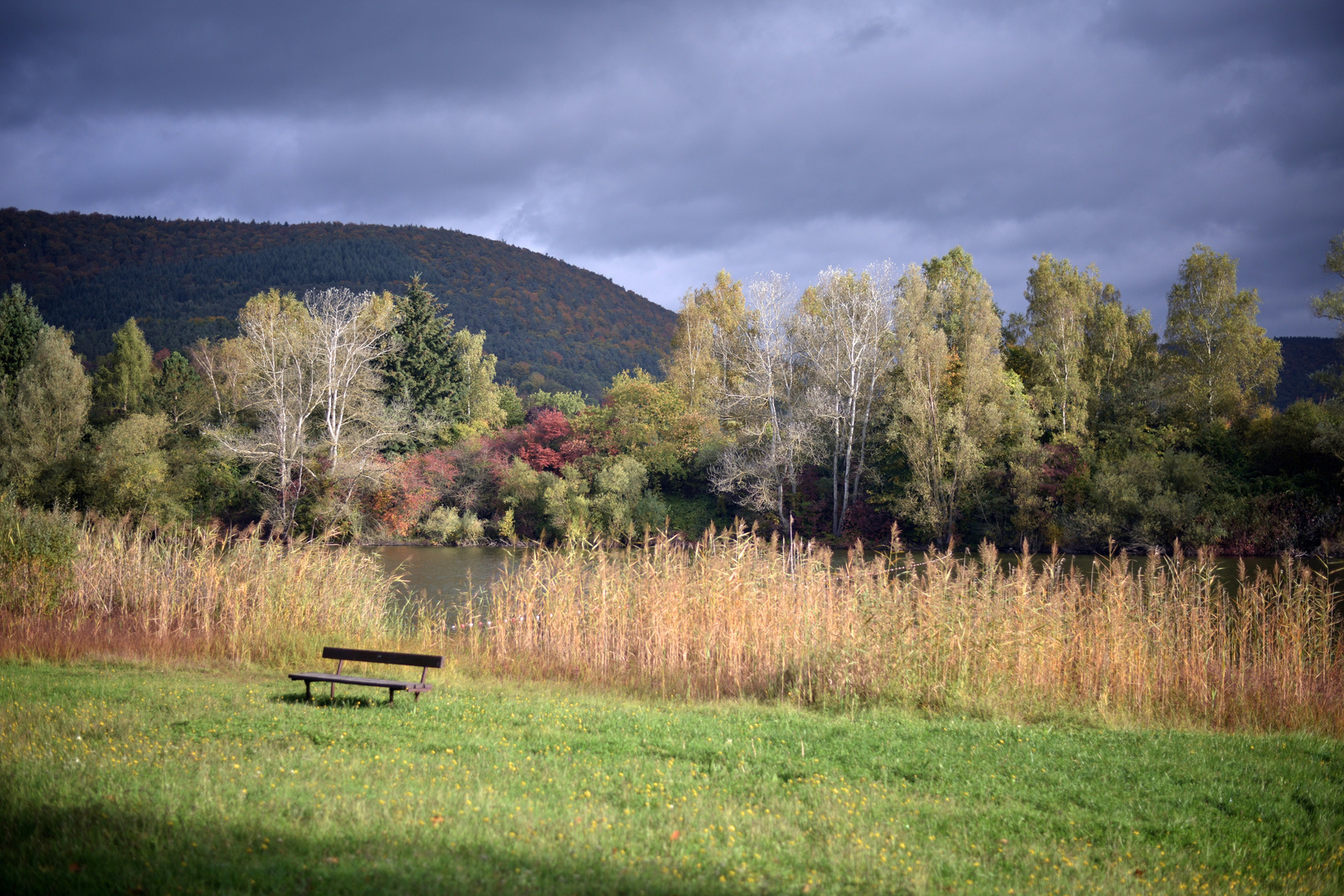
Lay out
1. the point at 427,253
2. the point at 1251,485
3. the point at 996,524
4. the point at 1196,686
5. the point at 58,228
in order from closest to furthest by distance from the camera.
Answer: the point at 1196,686, the point at 1251,485, the point at 996,524, the point at 58,228, the point at 427,253

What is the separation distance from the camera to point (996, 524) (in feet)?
112

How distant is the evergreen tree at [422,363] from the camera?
1720 inches

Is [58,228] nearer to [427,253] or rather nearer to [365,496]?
[427,253]

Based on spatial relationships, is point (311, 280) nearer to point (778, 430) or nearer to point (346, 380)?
point (346, 380)

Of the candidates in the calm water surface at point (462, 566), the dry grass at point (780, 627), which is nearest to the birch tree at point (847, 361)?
the calm water surface at point (462, 566)

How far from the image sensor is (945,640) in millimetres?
8906

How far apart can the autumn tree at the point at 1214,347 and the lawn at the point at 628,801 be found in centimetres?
3454

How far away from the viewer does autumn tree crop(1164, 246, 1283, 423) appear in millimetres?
36656

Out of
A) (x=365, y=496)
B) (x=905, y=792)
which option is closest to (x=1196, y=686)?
(x=905, y=792)

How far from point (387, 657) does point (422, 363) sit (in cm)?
3855

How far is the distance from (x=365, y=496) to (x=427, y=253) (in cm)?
5899

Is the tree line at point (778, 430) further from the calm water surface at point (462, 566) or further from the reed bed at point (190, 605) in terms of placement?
the reed bed at point (190, 605)

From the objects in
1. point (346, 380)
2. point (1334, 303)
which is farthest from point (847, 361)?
point (346, 380)

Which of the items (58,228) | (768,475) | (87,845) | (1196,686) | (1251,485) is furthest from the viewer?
(58,228)
